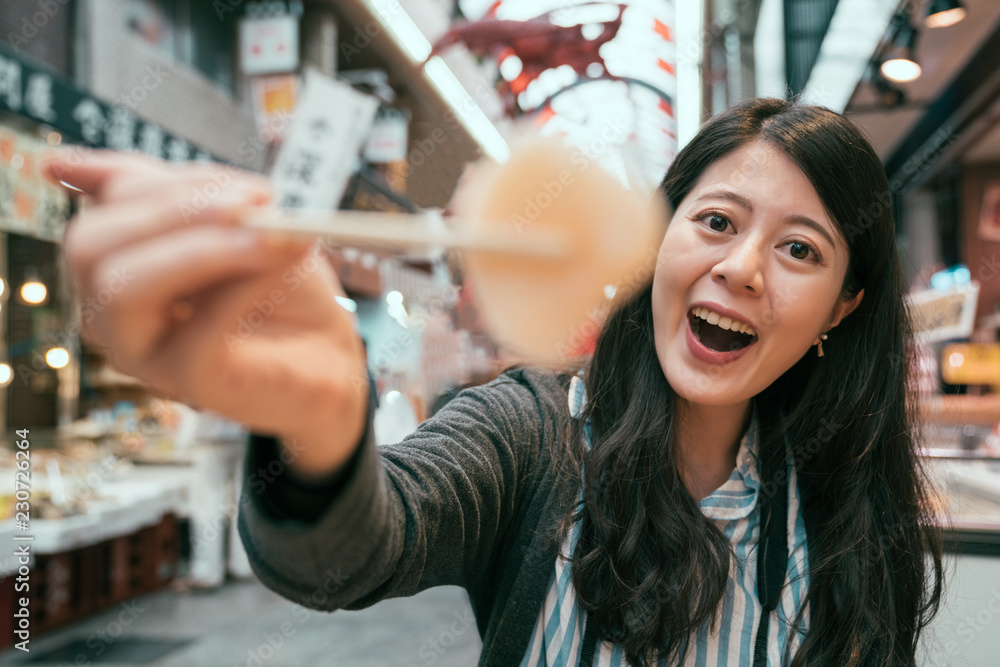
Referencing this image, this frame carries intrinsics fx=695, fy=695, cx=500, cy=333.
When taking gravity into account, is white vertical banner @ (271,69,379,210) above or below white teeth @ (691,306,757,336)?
above

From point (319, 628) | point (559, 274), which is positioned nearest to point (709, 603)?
point (559, 274)

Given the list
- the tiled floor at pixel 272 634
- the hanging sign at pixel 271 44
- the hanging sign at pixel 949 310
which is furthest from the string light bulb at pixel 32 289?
the hanging sign at pixel 949 310

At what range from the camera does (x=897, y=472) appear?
1522 millimetres

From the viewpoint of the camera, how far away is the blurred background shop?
3.75 metres

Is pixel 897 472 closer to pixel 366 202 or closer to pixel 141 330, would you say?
pixel 141 330

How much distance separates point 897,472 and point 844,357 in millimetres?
272

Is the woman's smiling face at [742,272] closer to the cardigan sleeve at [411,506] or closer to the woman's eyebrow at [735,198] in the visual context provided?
the woman's eyebrow at [735,198]

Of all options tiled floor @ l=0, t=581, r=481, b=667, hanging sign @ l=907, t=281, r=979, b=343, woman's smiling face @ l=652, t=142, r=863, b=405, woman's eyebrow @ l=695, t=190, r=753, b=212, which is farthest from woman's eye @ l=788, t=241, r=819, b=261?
tiled floor @ l=0, t=581, r=481, b=667

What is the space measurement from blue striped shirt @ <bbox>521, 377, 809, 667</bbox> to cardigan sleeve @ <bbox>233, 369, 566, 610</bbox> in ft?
0.48

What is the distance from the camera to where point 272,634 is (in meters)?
4.40

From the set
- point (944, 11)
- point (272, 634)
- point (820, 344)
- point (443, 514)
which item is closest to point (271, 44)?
point (272, 634)

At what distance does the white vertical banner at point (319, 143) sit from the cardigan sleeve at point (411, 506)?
14.1 feet

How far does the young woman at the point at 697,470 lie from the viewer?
791 millimetres

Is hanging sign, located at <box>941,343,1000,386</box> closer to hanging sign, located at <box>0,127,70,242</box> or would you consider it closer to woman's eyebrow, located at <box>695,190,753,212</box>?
woman's eyebrow, located at <box>695,190,753,212</box>
